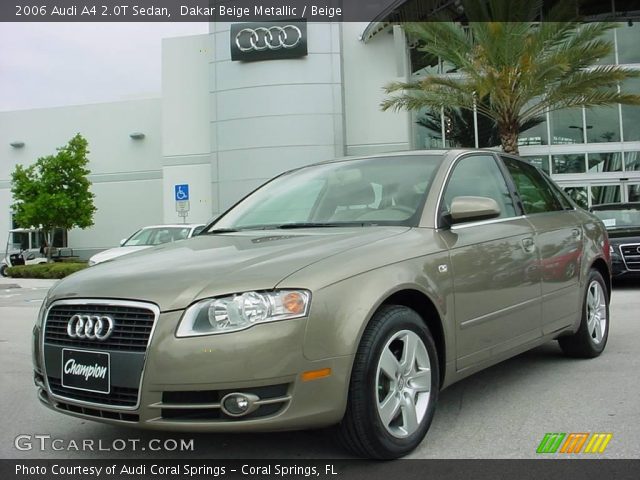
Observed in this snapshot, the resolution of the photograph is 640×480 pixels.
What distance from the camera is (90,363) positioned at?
302 centimetres

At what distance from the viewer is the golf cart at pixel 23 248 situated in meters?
28.7

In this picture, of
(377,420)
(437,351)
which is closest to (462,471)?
(377,420)

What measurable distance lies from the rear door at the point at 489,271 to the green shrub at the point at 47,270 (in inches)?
692

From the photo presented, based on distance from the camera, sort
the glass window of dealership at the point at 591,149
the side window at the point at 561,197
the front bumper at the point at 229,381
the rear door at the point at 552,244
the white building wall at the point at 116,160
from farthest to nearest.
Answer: the white building wall at the point at 116,160 → the glass window of dealership at the point at 591,149 → the side window at the point at 561,197 → the rear door at the point at 552,244 → the front bumper at the point at 229,381

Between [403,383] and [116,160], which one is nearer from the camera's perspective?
[403,383]

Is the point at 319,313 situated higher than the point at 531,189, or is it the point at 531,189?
the point at 531,189

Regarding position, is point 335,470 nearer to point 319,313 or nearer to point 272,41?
point 319,313

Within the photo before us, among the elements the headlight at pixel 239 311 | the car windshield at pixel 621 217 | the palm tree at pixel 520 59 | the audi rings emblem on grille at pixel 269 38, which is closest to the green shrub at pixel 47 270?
the audi rings emblem on grille at pixel 269 38

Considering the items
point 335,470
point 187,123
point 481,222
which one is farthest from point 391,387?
point 187,123

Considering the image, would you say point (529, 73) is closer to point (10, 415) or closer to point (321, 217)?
point (321, 217)

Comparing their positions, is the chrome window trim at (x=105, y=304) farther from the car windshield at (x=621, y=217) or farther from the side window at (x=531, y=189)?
the car windshield at (x=621, y=217)

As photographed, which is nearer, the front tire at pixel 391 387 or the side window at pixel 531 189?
the front tire at pixel 391 387

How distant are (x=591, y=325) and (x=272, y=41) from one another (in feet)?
72.3

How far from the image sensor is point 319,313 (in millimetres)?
2926
